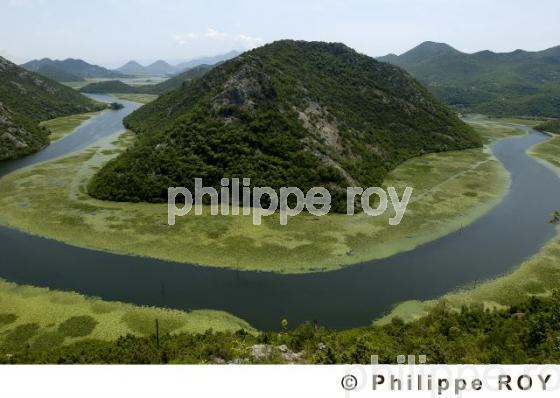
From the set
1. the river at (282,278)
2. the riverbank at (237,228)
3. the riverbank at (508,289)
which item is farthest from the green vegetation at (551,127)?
the riverbank at (508,289)

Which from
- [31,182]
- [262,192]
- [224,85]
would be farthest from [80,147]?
[262,192]

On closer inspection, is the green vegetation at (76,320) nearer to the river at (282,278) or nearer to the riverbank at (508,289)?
the river at (282,278)

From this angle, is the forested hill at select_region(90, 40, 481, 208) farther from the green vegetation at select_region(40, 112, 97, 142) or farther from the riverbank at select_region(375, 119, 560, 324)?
the green vegetation at select_region(40, 112, 97, 142)

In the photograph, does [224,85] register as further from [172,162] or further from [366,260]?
[366,260]

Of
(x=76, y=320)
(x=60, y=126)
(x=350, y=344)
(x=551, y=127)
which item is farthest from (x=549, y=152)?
(x=60, y=126)

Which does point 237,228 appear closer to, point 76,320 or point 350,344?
point 76,320
